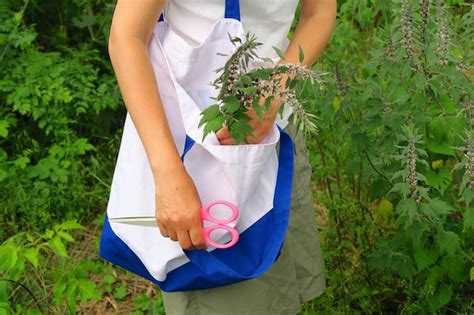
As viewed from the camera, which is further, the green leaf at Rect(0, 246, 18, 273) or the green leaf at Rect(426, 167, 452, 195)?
the green leaf at Rect(426, 167, 452, 195)

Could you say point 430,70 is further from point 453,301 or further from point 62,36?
point 62,36

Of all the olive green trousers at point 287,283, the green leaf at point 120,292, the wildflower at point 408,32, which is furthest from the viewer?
the green leaf at point 120,292

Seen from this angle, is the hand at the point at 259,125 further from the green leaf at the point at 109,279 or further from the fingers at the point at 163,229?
the green leaf at the point at 109,279

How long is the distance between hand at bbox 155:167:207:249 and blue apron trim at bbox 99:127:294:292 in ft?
0.22

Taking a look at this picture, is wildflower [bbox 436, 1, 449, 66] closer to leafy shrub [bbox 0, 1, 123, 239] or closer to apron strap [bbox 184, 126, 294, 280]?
apron strap [bbox 184, 126, 294, 280]

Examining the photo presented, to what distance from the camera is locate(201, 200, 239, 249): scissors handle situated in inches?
70.2

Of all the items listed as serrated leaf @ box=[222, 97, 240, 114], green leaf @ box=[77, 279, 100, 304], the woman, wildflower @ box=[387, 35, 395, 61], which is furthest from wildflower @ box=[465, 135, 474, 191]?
green leaf @ box=[77, 279, 100, 304]

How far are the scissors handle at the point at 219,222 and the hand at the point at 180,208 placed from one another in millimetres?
19

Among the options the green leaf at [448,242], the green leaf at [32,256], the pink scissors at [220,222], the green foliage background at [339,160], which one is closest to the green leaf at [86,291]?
the green foliage background at [339,160]

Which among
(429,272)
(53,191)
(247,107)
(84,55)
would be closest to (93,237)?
(53,191)

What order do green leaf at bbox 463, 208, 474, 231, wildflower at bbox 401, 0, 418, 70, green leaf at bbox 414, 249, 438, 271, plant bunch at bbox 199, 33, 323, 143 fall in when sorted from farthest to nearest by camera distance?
green leaf at bbox 414, 249, 438, 271
green leaf at bbox 463, 208, 474, 231
wildflower at bbox 401, 0, 418, 70
plant bunch at bbox 199, 33, 323, 143

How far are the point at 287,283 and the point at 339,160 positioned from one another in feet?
5.56

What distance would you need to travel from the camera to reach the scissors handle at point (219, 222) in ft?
5.85

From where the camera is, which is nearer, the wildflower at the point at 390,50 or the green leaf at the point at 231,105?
the green leaf at the point at 231,105
